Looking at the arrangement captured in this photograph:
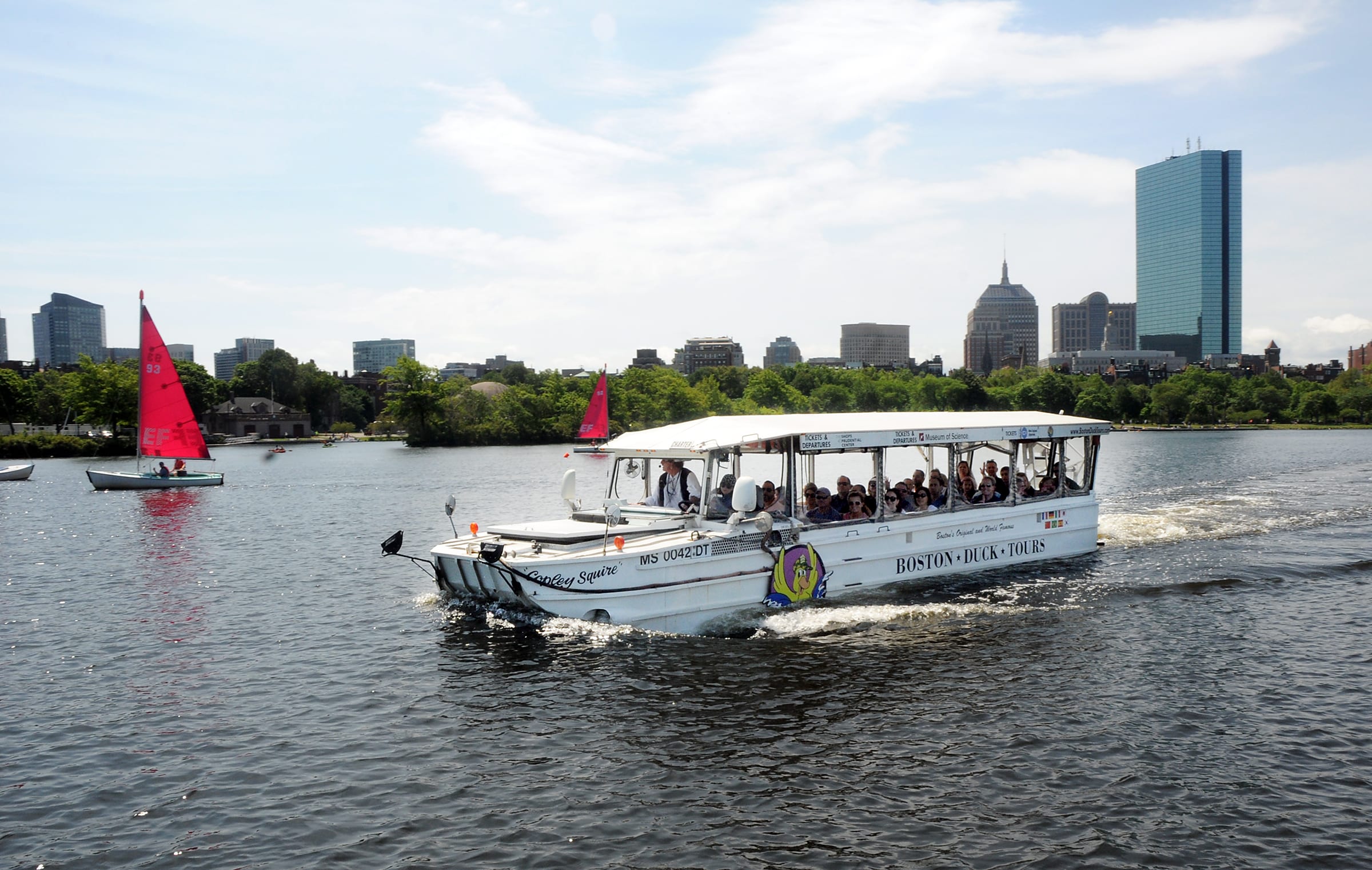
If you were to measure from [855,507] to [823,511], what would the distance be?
72 cm

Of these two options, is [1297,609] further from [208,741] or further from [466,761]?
[208,741]

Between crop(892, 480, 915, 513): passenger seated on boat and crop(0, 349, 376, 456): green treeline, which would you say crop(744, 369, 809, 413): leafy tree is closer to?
crop(0, 349, 376, 456): green treeline

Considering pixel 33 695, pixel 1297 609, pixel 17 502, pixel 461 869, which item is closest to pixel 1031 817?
pixel 461 869

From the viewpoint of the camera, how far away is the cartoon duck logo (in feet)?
56.8

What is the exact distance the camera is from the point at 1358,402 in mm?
155750

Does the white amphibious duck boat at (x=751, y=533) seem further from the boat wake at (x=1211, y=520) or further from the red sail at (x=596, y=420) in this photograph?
the red sail at (x=596, y=420)

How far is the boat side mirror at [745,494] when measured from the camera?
16.2 meters

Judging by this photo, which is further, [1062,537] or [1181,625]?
[1062,537]

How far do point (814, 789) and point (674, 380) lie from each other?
127 meters

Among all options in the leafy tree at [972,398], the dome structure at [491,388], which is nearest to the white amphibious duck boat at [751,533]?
the leafy tree at [972,398]

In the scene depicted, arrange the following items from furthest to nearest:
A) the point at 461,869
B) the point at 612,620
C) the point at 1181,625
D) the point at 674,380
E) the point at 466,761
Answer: the point at 674,380 → the point at 1181,625 → the point at 612,620 → the point at 466,761 → the point at 461,869

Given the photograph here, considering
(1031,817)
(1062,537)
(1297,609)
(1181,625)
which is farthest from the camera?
(1062,537)

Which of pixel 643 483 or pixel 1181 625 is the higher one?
pixel 643 483

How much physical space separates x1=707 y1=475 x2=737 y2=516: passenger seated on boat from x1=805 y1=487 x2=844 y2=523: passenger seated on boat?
1685 millimetres
